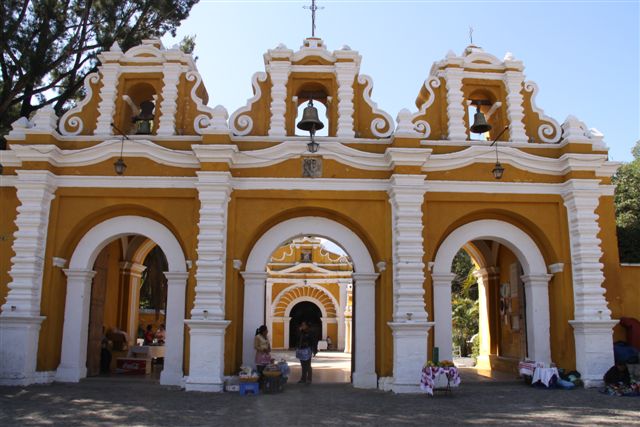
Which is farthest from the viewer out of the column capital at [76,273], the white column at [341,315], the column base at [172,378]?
the white column at [341,315]

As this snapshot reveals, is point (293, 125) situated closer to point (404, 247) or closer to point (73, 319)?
point (404, 247)

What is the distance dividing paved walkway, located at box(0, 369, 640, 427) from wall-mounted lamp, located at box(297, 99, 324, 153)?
4.66m

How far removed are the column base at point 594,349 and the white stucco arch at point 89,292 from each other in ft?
24.9

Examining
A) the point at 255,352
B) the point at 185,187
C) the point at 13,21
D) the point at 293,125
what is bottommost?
the point at 255,352

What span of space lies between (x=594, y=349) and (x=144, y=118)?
33.4 ft

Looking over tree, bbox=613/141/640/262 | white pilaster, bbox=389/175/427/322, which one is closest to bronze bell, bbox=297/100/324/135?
white pilaster, bbox=389/175/427/322

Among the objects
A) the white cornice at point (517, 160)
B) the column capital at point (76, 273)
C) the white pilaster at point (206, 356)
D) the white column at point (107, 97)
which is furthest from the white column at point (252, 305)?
the white column at point (107, 97)

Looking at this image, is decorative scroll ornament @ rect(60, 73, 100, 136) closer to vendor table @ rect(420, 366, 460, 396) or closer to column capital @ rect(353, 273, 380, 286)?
column capital @ rect(353, 273, 380, 286)

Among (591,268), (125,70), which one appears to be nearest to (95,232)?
(125,70)

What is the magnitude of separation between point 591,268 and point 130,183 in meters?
9.15

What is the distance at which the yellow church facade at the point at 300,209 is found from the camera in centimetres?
1166

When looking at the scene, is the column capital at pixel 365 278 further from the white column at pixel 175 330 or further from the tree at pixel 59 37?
the tree at pixel 59 37

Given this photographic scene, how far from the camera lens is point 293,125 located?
510 inches

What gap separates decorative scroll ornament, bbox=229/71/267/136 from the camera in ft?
41.8
